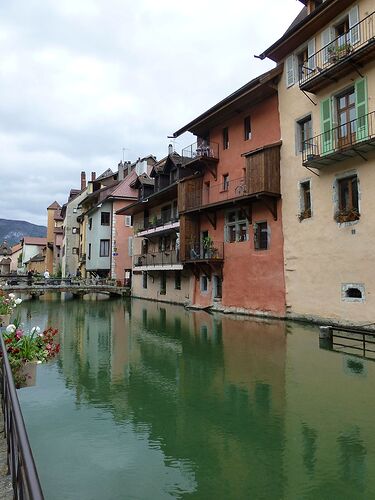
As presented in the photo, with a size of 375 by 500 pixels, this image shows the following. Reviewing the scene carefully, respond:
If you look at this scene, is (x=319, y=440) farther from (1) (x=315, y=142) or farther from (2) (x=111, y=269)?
(2) (x=111, y=269)

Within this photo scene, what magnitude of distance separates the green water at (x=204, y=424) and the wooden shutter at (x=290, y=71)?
13.7 metres

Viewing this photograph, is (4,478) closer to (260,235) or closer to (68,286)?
(260,235)

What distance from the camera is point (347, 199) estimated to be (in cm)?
1742

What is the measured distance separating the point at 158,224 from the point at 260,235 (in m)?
13.5

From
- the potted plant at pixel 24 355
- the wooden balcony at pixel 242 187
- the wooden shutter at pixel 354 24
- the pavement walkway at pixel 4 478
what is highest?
the wooden shutter at pixel 354 24

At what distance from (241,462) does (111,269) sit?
40.0 metres

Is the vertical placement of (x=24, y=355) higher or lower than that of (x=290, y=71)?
lower

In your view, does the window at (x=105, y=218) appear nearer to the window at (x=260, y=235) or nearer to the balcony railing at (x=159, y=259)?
the balcony railing at (x=159, y=259)

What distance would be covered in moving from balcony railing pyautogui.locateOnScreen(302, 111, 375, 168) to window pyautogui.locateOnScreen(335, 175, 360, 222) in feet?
3.39

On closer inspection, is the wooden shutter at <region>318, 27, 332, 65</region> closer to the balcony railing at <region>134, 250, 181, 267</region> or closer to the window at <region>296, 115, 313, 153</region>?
the window at <region>296, 115, 313, 153</region>

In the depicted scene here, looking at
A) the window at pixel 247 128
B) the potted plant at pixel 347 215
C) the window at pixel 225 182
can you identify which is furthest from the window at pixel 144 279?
the potted plant at pixel 347 215

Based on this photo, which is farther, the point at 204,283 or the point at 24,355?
the point at 204,283

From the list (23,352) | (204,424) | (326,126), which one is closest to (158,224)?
(326,126)

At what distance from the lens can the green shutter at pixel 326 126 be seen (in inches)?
693
